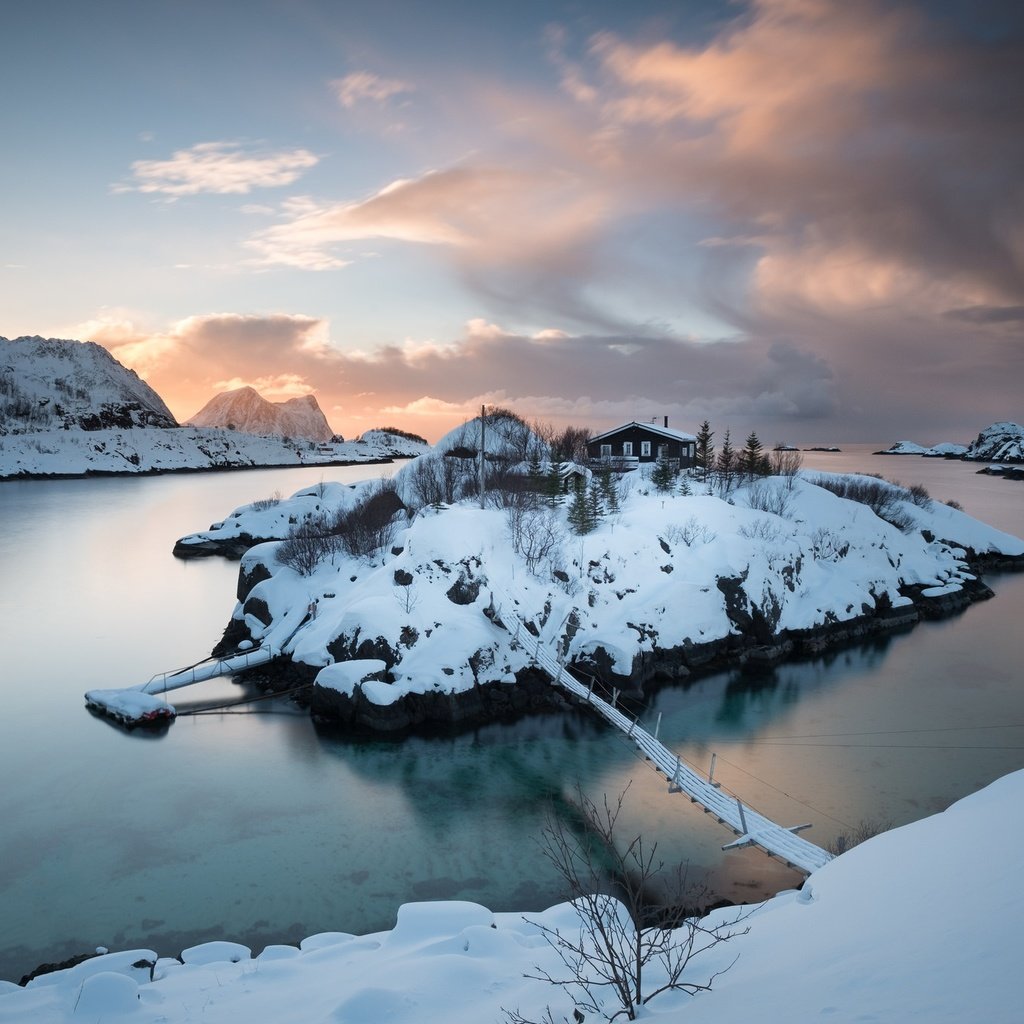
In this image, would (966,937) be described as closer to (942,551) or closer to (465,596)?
(465,596)

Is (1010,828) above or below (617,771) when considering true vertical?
above

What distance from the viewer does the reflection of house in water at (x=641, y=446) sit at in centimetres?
6162

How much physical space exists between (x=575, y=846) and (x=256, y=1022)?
10.3 metres

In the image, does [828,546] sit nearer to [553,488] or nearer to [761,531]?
[761,531]

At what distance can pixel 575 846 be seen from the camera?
1781cm

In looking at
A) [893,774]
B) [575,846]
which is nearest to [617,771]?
[575,846]

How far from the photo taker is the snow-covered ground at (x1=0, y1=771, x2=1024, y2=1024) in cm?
612

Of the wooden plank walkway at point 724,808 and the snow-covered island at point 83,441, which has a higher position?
the snow-covered island at point 83,441

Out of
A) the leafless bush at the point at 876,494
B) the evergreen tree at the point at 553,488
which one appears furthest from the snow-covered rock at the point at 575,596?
the leafless bush at the point at 876,494

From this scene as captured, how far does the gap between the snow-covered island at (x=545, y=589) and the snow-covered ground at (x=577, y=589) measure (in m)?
0.09

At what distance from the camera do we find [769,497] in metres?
52.0

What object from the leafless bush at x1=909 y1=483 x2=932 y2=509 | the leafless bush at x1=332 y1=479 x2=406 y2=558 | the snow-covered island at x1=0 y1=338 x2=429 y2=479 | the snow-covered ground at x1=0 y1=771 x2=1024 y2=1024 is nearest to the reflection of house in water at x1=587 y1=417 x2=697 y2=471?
the leafless bush at x1=332 y1=479 x2=406 y2=558

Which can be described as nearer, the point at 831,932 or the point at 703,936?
the point at 831,932

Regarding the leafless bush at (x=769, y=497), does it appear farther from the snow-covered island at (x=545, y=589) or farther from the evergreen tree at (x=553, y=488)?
the evergreen tree at (x=553, y=488)
